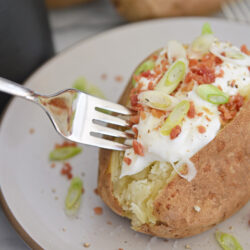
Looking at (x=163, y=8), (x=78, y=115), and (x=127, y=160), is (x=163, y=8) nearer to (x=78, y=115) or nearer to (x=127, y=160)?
(x=78, y=115)

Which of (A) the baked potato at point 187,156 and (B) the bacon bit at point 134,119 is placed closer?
(A) the baked potato at point 187,156

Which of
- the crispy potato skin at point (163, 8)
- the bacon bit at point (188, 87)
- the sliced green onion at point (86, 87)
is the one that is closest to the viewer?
the bacon bit at point (188, 87)

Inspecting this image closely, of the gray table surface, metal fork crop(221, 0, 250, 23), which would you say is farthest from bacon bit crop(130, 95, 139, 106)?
metal fork crop(221, 0, 250, 23)

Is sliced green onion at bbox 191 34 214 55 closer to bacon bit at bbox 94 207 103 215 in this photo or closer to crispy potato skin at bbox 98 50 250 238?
crispy potato skin at bbox 98 50 250 238

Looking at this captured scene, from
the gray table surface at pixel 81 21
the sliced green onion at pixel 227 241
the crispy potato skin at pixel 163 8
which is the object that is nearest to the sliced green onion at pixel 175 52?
the sliced green onion at pixel 227 241

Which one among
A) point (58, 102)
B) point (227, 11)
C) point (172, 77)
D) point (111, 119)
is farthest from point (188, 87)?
point (227, 11)

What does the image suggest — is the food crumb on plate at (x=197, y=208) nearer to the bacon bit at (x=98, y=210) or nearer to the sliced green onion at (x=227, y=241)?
the sliced green onion at (x=227, y=241)
